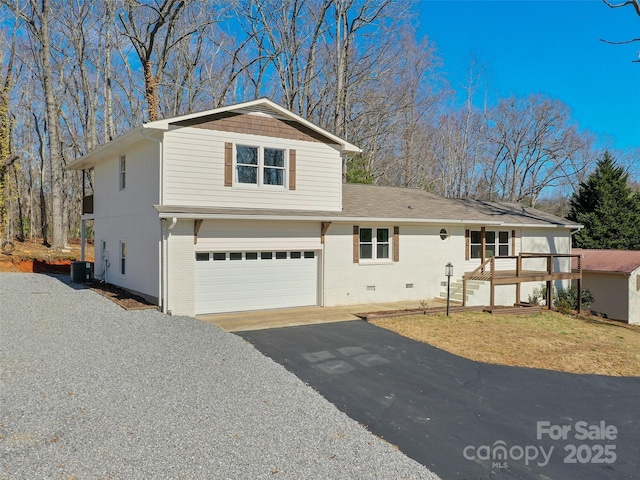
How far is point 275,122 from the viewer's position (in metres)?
12.8

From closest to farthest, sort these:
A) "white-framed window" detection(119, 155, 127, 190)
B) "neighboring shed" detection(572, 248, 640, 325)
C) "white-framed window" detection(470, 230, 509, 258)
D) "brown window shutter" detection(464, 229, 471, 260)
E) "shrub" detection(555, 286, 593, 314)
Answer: "white-framed window" detection(119, 155, 127, 190) < "brown window shutter" detection(464, 229, 471, 260) < "white-framed window" detection(470, 230, 509, 258) < "shrub" detection(555, 286, 593, 314) < "neighboring shed" detection(572, 248, 640, 325)

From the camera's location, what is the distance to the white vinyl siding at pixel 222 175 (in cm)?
1134

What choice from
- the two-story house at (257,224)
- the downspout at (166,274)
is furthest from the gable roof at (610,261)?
the downspout at (166,274)

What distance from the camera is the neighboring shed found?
1878 cm

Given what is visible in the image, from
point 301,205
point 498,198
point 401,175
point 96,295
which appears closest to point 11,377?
point 96,295

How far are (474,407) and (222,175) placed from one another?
29.0ft

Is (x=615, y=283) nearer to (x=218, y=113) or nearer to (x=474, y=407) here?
(x=474, y=407)

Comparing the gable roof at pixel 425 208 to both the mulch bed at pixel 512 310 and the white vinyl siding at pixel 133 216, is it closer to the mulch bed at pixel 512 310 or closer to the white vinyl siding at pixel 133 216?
the mulch bed at pixel 512 310

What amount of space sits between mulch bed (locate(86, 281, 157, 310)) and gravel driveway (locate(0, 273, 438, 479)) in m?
2.59

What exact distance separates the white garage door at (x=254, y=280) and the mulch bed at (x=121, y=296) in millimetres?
1550

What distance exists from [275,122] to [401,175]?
2392cm

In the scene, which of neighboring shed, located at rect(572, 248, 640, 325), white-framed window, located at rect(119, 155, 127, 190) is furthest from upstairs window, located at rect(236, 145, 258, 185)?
neighboring shed, located at rect(572, 248, 640, 325)

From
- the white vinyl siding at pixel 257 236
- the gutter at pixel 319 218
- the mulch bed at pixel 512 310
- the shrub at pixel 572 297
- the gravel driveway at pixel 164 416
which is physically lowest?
the shrub at pixel 572 297

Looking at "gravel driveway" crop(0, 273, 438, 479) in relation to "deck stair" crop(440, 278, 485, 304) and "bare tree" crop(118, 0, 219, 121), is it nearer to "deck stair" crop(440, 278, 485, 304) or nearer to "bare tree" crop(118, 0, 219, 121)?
"deck stair" crop(440, 278, 485, 304)
